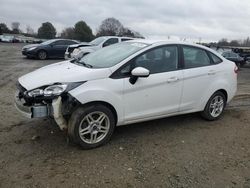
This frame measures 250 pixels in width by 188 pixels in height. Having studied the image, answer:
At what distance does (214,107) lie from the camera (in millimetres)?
6117

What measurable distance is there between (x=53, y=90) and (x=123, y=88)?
1042mm

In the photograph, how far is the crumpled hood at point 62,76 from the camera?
4379 millimetres

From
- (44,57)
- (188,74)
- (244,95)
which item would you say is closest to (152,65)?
(188,74)

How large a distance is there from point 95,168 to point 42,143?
113 cm

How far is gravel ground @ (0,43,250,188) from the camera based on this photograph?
3723 millimetres

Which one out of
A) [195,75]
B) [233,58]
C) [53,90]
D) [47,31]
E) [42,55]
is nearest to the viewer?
[53,90]

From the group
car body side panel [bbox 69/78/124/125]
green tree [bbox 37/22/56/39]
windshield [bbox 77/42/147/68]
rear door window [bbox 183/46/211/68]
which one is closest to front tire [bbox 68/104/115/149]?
car body side panel [bbox 69/78/124/125]

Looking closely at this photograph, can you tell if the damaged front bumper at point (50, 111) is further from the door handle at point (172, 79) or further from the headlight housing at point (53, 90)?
the door handle at point (172, 79)

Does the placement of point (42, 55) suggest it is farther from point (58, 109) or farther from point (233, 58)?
point (58, 109)

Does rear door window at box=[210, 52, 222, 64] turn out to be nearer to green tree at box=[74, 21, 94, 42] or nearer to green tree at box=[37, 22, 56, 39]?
green tree at box=[74, 21, 94, 42]

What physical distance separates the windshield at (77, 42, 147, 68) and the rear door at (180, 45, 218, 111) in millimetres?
933

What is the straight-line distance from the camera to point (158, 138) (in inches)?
200

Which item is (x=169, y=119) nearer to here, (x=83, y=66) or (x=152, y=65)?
(x=152, y=65)

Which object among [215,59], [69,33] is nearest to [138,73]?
[215,59]
